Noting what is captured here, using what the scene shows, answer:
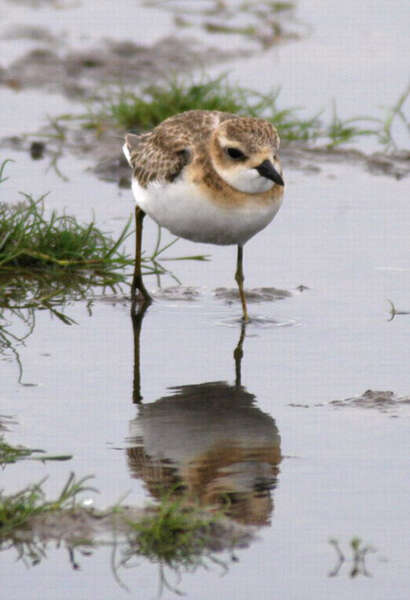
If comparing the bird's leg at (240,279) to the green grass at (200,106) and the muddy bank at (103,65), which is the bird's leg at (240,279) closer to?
the green grass at (200,106)

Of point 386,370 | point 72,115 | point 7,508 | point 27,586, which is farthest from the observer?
point 72,115

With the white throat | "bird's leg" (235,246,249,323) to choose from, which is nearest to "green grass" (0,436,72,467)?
the white throat

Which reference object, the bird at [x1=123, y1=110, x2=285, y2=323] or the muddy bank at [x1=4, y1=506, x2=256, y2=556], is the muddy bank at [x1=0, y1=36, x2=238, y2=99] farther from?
the muddy bank at [x1=4, y1=506, x2=256, y2=556]

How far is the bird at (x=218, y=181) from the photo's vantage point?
340 inches

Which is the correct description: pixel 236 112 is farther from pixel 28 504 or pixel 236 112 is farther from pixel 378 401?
pixel 28 504

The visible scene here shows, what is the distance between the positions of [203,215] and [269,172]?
48 centimetres

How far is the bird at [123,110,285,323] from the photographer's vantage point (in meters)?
8.65

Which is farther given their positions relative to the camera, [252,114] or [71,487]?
[252,114]

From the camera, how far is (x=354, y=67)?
629 inches

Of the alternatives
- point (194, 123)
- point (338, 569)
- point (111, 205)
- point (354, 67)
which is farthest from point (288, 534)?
point (354, 67)

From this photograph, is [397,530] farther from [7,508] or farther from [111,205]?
[111,205]

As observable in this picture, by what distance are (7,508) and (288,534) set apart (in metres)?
1.20

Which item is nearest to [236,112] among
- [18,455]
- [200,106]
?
[200,106]

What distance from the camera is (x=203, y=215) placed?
28.6 feet
